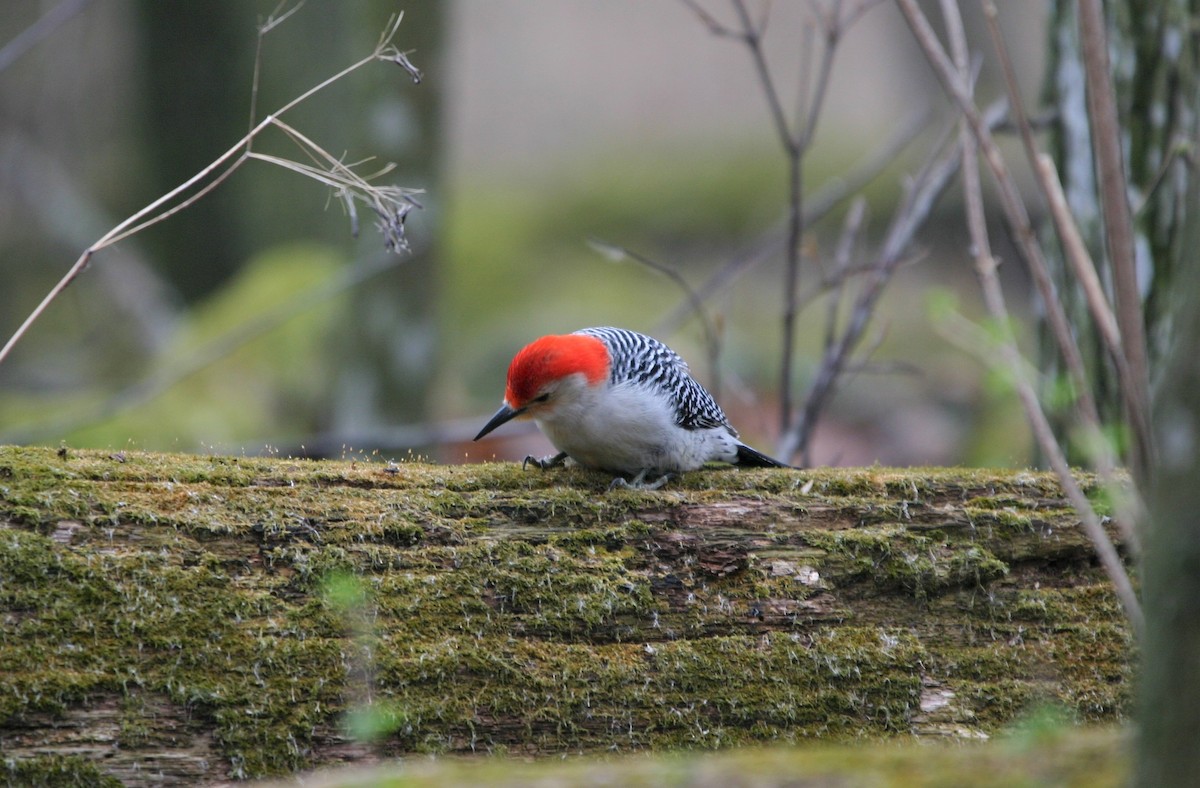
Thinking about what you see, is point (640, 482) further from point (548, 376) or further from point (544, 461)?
point (548, 376)

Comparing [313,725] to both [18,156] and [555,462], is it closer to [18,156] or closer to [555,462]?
[555,462]

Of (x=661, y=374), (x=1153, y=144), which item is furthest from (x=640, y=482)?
(x=1153, y=144)

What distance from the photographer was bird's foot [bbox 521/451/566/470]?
405 centimetres

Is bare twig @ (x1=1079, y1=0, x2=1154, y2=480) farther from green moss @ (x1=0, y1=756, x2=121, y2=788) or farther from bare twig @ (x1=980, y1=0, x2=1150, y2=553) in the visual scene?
green moss @ (x1=0, y1=756, x2=121, y2=788)

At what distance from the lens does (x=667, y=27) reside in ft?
63.4

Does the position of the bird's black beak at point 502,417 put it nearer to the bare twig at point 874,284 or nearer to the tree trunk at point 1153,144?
the bare twig at point 874,284

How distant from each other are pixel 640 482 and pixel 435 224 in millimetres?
2962

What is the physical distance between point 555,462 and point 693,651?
139 centimetres

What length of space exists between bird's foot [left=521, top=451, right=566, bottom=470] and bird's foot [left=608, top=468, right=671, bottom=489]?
11.8 inches

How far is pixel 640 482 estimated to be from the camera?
4.12 metres

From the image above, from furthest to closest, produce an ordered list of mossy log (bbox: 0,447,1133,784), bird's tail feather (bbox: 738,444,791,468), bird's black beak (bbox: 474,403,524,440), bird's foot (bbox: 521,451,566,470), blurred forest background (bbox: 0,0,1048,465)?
blurred forest background (bbox: 0,0,1048,465)
bird's tail feather (bbox: 738,444,791,468)
bird's black beak (bbox: 474,403,524,440)
bird's foot (bbox: 521,451,566,470)
mossy log (bbox: 0,447,1133,784)

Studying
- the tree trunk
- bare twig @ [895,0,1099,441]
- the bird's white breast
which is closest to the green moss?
the bird's white breast

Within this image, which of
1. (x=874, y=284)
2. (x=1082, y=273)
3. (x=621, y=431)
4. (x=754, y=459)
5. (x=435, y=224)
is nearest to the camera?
(x=1082, y=273)

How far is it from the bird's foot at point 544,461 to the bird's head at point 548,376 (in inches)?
7.5
